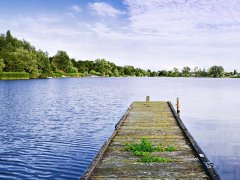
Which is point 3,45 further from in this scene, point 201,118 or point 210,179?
point 210,179

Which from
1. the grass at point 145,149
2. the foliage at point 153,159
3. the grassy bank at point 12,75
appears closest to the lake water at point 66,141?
the grass at point 145,149

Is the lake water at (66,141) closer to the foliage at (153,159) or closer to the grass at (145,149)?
the grass at (145,149)

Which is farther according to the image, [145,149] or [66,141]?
[66,141]

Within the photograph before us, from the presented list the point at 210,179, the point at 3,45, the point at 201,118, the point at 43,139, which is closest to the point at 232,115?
the point at 201,118

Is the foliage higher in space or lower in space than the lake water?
higher

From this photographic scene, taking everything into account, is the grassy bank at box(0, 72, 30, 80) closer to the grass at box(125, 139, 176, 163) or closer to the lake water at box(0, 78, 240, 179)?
the lake water at box(0, 78, 240, 179)

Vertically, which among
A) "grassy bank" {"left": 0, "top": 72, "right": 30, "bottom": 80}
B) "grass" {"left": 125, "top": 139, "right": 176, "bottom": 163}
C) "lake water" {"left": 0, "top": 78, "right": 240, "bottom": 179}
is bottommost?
"lake water" {"left": 0, "top": 78, "right": 240, "bottom": 179}

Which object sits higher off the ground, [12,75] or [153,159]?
[12,75]

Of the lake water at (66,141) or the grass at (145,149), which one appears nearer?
the grass at (145,149)

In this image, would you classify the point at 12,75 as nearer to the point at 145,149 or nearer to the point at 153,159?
the point at 145,149

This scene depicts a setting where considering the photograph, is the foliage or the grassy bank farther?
the grassy bank

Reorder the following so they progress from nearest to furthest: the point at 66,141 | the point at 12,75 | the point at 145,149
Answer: the point at 145,149 < the point at 66,141 < the point at 12,75

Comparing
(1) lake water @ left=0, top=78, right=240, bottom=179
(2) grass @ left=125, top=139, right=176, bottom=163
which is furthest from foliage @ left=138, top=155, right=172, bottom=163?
(1) lake water @ left=0, top=78, right=240, bottom=179

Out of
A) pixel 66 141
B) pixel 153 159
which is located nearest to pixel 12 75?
pixel 66 141
